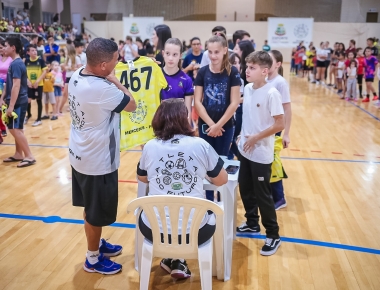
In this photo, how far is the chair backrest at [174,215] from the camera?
85.9 inches

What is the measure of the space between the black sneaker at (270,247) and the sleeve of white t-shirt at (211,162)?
1.09 m

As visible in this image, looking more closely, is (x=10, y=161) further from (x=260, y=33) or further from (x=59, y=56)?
(x=260, y=33)

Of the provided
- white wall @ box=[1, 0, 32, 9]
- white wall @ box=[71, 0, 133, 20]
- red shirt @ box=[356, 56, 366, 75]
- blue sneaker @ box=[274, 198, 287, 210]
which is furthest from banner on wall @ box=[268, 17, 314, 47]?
blue sneaker @ box=[274, 198, 287, 210]

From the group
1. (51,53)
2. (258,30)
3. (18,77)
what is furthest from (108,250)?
(258,30)

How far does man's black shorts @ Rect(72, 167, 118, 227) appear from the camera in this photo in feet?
8.70

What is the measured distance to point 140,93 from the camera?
322 cm

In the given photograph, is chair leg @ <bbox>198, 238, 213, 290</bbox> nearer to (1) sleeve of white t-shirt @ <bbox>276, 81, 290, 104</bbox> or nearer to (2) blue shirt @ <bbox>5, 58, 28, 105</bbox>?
(1) sleeve of white t-shirt @ <bbox>276, 81, 290, 104</bbox>

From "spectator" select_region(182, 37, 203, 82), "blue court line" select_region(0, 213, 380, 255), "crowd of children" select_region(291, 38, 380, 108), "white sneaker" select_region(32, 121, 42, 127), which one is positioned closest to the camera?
"blue court line" select_region(0, 213, 380, 255)

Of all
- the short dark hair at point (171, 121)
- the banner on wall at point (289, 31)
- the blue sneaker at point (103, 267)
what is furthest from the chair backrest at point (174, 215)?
the banner on wall at point (289, 31)

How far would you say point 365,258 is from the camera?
3.11 m

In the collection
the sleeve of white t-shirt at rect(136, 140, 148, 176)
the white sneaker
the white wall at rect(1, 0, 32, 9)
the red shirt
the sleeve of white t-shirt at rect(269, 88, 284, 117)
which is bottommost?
the white sneaker

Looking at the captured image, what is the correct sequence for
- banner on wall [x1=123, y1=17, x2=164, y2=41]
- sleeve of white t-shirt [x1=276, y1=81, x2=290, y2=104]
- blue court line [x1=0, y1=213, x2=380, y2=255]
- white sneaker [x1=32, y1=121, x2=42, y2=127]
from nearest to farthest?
1. blue court line [x1=0, y1=213, x2=380, y2=255]
2. sleeve of white t-shirt [x1=276, y1=81, x2=290, y2=104]
3. white sneaker [x1=32, y1=121, x2=42, y2=127]
4. banner on wall [x1=123, y1=17, x2=164, y2=41]

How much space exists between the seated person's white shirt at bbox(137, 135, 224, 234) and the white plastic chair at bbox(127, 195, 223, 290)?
7 centimetres

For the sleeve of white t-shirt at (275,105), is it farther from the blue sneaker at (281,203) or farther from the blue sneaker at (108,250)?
the blue sneaker at (108,250)
